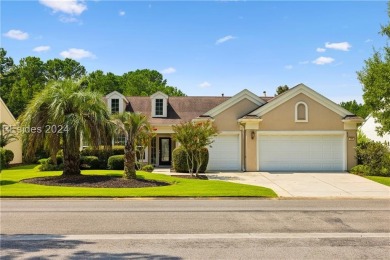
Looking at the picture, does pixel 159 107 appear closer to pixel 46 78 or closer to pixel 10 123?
pixel 10 123

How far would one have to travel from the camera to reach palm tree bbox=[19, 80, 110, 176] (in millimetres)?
19969

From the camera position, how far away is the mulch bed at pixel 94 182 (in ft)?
60.2

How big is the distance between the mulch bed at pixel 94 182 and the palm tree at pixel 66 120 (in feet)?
4.03

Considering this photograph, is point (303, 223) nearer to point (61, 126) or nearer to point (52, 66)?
point (61, 126)

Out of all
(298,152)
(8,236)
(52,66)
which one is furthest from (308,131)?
(52,66)

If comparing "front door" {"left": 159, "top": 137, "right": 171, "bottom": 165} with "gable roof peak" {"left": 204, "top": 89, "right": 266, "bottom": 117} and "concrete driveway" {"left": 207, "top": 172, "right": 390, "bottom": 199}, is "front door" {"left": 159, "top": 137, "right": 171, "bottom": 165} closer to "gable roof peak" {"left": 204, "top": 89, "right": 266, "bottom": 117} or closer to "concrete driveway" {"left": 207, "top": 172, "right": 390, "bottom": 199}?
"gable roof peak" {"left": 204, "top": 89, "right": 266, "bottom": 117}

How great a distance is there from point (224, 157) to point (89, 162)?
930 cm

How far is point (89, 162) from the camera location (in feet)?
88.2

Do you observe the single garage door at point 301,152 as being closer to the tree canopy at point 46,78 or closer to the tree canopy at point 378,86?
the tree canopy at point 378,86

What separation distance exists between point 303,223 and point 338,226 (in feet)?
2.87

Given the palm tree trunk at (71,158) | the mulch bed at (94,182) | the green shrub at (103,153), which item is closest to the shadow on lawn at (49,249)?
the mulch bed at (94,182)

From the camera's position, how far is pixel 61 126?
20.0 metres

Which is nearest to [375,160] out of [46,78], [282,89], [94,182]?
[94,182]

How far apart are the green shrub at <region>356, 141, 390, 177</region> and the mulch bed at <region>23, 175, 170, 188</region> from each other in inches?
535
